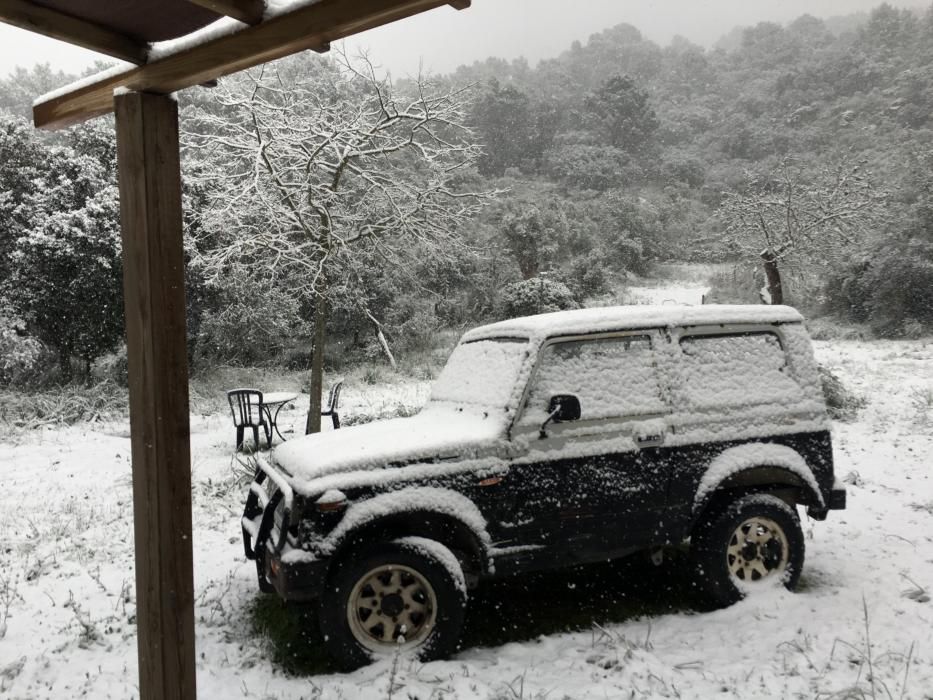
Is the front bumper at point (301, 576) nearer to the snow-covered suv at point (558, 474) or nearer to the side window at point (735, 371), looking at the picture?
the snow-covered suv at point (558, 474)

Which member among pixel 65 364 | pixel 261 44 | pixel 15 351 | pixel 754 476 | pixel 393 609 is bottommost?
pixel 393 609

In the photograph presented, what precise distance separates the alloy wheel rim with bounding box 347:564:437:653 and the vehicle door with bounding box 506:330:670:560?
904mm

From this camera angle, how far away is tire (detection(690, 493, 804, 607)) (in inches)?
164

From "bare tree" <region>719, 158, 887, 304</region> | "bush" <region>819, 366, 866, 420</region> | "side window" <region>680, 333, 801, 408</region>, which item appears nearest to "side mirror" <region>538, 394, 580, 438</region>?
"side window" <region>680, 333, 801, 408</region>

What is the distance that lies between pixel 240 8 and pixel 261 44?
0.12 m

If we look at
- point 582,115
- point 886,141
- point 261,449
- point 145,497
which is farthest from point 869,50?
point 145,497

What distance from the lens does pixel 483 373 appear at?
450cm

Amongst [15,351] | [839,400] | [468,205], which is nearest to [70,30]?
[468,205]

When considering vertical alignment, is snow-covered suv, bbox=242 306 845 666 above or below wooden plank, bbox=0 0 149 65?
below

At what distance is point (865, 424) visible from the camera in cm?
992

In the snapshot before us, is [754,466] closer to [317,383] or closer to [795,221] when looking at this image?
[317,383]

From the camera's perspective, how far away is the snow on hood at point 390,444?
3660 millimetres

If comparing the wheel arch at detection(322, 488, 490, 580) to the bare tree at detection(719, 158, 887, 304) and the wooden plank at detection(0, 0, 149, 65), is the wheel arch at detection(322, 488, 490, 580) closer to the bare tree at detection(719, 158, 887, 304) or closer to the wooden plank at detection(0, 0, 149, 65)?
the wooden plank at detection(0, 0, 149, 65)

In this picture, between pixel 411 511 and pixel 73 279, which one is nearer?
pixel 411 511
